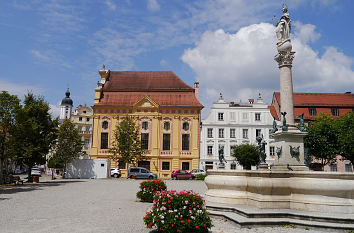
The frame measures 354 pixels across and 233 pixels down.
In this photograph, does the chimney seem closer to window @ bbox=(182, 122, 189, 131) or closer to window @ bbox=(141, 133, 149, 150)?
window @ bbox=(182, 122, 189, 131)

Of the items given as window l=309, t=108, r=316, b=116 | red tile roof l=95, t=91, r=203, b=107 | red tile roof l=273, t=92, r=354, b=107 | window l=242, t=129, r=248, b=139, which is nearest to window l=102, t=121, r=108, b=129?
red tile roof l=95, t=91, r=203, b=107

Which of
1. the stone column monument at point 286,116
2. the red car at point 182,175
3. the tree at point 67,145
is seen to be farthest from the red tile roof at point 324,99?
the stone column monument at point 286,116

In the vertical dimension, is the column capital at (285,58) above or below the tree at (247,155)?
above

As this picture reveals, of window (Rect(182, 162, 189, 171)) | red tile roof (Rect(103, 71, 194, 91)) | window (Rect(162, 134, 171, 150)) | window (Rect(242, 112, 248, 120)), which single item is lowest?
window (Rect(182, 162, 189, 171))

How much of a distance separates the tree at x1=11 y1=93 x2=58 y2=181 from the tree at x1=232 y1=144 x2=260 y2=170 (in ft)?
81.0

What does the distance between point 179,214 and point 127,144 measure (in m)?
35.3

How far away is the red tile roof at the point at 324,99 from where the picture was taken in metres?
50.0

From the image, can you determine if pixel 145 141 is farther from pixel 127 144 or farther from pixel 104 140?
pixel 104 140

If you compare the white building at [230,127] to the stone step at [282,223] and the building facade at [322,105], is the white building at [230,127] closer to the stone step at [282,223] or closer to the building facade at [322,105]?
the building facade at [322,105]

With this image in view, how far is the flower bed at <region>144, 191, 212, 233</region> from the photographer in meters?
7.04

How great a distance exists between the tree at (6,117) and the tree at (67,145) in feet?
54.0

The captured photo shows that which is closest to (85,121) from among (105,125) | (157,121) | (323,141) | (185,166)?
(105,125)

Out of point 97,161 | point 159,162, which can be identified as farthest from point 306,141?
point 97,161

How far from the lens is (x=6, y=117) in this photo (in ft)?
79.0
